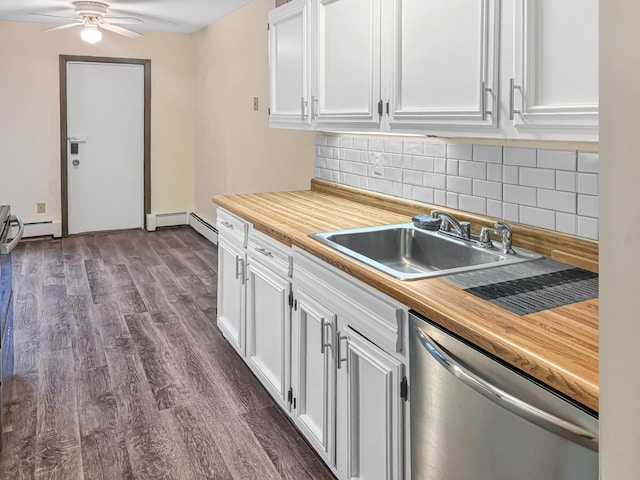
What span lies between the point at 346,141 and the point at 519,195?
51.7 inches

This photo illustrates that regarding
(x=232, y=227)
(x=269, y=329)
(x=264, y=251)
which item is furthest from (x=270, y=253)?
(x=232, y=227)

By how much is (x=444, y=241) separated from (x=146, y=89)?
5185mm

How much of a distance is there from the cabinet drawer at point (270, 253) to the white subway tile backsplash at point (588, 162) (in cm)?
107

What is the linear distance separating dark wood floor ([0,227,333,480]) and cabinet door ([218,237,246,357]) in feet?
0.51

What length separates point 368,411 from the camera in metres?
1.71

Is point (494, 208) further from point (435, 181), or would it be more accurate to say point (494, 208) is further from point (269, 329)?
point (269, 329)

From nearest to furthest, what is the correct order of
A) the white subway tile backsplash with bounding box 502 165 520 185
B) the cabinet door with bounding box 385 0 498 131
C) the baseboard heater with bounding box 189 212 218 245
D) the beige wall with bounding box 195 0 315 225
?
1. the cabinet door with bounding box 385 0 498 131
2. the white subway tile backsplash with bounding box 502 165 520 185
3. the beige wall with bounding box 195 0 315 225
4. the baseboard heater with bounding box 189 212 218 245

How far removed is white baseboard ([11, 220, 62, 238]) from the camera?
5965mm

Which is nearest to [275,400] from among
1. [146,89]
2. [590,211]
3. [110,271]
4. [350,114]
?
[350,114]

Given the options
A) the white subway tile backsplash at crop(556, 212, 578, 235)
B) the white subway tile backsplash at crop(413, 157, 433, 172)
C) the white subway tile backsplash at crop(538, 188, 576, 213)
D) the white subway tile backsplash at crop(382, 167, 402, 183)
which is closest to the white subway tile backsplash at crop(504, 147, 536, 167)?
the white subway tile backsplash at crop(538, 188, 576, 213)

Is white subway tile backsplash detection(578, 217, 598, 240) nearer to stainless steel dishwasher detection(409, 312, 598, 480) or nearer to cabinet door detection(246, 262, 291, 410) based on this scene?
stainless steel dishwasher detection(409, 312, 598, 480)

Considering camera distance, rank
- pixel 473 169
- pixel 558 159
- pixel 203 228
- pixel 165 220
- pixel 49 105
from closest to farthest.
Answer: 1. pixel 558 159
2. pixel 473 169
3. pixel 49 105
4. pixel 203 228
5. pixel 165 220

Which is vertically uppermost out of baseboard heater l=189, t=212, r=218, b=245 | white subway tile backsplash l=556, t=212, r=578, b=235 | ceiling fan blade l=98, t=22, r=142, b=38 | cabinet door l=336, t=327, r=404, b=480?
ceiling fan blade l=98, t=22, r=142, b=38

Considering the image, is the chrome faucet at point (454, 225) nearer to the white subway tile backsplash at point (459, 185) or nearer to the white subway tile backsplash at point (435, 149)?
the white subway tile backsplash at point (459, 185)
